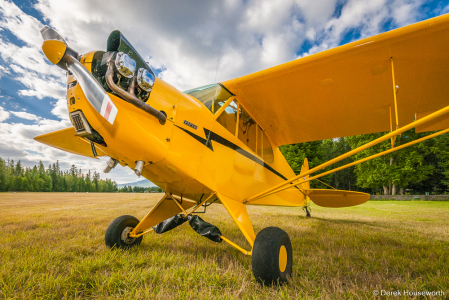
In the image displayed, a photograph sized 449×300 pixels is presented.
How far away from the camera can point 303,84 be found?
2.96m

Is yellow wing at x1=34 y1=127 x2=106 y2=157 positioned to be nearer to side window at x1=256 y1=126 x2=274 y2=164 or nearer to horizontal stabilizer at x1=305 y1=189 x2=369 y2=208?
side window at x1=256 y1=126 x2=274 y2=164

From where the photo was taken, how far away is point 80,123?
6.47 feet

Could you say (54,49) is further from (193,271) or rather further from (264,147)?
(264,147)

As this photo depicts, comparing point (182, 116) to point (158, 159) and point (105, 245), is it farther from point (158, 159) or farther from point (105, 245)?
point (105, 245)

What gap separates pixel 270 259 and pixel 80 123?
2.19 m

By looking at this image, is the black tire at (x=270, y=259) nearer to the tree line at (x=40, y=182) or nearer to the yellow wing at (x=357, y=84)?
the yellow wing at (x=357, y=84)

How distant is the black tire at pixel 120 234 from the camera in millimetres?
2873

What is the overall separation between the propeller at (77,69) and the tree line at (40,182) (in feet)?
234

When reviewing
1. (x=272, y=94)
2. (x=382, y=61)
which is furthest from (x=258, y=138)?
(x=382, y=61)

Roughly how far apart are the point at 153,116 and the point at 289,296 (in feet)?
6.61

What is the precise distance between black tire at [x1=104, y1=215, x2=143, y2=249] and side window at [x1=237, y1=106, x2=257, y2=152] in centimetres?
221

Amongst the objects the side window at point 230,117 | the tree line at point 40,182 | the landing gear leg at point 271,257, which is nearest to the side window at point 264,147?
the side window at point 230,117

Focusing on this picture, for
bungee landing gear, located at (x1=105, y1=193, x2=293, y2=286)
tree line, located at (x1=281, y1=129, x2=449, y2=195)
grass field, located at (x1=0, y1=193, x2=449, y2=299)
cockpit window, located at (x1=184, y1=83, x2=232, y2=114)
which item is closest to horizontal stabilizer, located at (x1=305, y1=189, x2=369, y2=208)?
grass field, located at (x1=0, y1=193, x2=449, y2=299)

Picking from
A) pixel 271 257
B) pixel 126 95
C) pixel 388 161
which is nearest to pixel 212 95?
pixel 126 95
